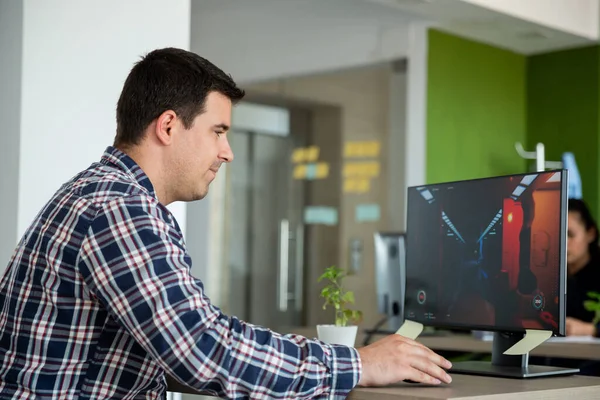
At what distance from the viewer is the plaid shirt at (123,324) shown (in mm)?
1668

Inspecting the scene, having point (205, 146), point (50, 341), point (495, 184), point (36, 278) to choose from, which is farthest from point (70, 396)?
point (495, 184)

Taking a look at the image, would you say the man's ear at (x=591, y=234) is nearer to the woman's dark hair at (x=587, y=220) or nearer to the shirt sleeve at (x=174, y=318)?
the woman's dark hair at (x=587, y=220)

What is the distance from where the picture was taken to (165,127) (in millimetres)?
1955

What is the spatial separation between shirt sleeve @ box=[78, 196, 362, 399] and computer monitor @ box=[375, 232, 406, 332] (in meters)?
2.44

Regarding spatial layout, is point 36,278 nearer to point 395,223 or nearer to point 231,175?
point 395,223

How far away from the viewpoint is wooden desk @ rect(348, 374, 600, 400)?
1.83 meters

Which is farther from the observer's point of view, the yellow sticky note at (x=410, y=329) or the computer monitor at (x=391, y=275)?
the computer monitor at (x=391, y=275)

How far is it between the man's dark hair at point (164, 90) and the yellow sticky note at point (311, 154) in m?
Answer: 5.19

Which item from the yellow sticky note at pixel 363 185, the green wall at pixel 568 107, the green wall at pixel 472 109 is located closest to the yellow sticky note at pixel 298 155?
the yellow sticky note at pixel 363 185

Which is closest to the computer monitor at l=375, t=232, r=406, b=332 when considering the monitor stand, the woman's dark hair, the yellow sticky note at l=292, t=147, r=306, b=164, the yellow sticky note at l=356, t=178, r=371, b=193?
the woman's dark hair

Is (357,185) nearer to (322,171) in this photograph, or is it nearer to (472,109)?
(322,171)

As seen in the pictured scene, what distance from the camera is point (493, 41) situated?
6.65 metres

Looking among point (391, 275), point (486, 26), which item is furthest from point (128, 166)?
point (486, 26)

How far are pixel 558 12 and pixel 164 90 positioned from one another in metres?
4.75
